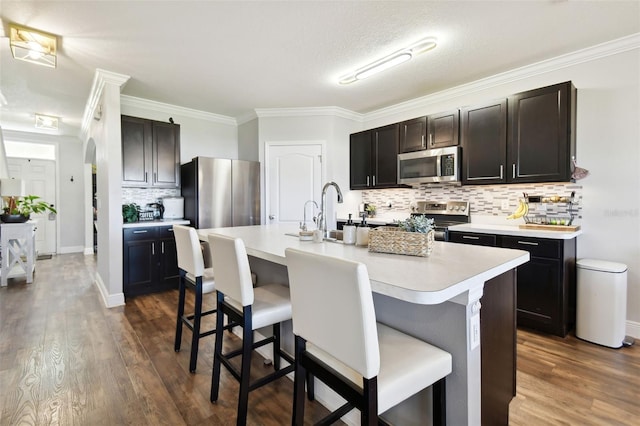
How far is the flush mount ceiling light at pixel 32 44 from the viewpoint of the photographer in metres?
2.46

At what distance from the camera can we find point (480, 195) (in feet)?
11.9

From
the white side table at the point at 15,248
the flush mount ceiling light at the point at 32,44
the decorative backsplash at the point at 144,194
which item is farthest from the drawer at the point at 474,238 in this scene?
the white side table at the point at 15,248

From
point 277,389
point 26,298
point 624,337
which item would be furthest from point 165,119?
point 624,337

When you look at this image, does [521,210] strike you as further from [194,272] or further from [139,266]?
[139,266]

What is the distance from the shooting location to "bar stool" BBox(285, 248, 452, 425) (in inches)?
36.3

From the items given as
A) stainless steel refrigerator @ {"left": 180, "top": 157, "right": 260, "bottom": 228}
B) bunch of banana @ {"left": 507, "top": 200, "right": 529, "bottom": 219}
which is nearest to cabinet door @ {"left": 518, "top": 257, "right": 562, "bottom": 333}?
bunch of banana @ {"left": 507, "top": 200, "right": 529, "bottom": 219}

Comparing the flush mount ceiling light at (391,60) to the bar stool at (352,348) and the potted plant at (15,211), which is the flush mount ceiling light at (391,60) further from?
the potted plant at (15,211)

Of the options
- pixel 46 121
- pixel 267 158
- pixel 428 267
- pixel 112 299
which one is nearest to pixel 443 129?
pixel 267 158

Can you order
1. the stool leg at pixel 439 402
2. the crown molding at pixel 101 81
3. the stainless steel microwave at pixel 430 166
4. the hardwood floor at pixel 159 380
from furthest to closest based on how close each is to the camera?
the stainless steel microwave at pixel 430 166
the crown molding at pixel 101 81
the hardwood floor at pixel 159 380
the stool leg at pixel 439 402

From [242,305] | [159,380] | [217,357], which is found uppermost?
[242,305]

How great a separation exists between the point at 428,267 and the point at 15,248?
5.94 m

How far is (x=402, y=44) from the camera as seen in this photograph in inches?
107

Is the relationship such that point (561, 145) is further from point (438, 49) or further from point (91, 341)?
point (91, 341)

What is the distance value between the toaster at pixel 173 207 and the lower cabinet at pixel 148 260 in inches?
15.2
